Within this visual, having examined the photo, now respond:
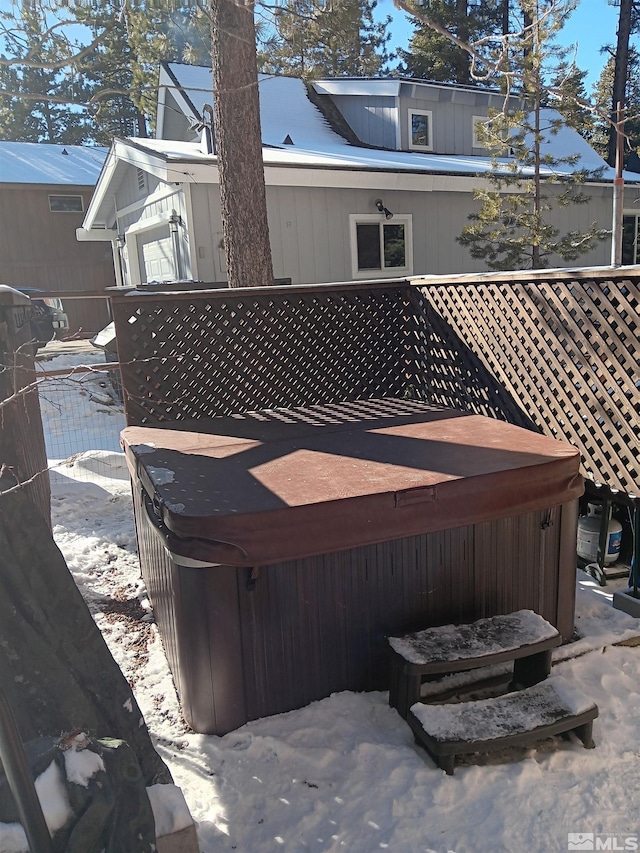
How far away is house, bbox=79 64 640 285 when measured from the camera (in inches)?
344

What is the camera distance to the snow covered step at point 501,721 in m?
2.11

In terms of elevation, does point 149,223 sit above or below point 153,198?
below

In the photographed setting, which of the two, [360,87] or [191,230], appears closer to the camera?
[191,230]

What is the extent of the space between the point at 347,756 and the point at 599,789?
2.67 ft

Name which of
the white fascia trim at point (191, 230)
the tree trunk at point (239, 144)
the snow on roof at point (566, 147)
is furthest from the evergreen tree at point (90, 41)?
the snow on roof at point (566, 147)

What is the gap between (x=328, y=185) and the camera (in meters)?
9.01

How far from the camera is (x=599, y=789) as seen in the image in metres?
2.07

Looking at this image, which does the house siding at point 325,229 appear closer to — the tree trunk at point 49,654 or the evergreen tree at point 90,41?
the evergreen tree at point 90,41

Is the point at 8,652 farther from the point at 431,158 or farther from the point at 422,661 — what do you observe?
the point at 431,158

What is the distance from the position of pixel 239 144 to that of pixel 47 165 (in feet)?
45.4

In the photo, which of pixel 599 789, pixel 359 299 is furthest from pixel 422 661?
pixel 359 299

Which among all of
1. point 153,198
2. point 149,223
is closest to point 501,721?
point 153,198

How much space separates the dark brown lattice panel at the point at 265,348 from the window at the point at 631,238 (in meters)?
9.82

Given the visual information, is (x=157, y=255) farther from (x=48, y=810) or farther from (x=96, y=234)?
(x=48, y=810)
